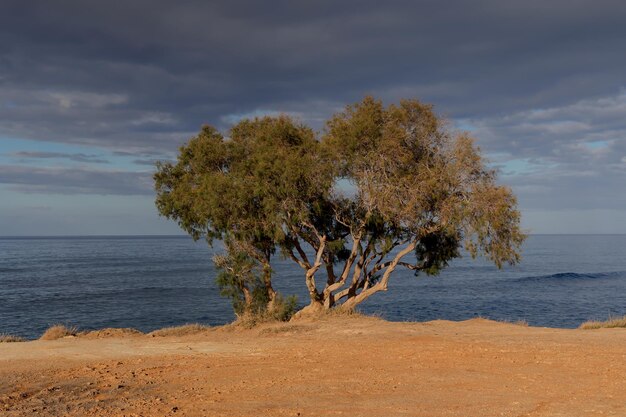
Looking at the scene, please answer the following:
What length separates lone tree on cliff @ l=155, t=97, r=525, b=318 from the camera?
23.1 metres

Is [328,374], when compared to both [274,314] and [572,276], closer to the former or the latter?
[274,314]

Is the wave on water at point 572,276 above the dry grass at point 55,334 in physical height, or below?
below

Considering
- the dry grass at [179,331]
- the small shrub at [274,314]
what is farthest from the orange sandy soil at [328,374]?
the small shrub at [274,314]

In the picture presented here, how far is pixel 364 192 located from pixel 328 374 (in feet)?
37.0

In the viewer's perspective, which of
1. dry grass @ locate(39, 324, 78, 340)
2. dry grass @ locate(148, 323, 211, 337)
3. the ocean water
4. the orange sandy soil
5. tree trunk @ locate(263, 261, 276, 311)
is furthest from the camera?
the ocean water

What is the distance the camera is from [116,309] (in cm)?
4925

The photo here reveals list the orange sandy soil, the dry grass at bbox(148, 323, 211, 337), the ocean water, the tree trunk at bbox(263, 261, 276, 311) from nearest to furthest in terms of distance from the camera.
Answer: the orange sandy soil < the dry grass at bbox(148, 323, 211, 337) < the tree trunk at bbox(263, 261, 276, 311) < the ocean water

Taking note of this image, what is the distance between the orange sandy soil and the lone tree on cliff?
202 inches

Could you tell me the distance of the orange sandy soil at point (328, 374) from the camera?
10742 millimetres

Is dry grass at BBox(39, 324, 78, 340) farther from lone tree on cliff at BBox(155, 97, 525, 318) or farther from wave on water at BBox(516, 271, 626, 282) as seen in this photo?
wave on water at BBox(516, 271, 626, 282)

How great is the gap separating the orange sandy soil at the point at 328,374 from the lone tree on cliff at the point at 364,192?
5.14m

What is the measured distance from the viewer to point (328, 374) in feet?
44.0

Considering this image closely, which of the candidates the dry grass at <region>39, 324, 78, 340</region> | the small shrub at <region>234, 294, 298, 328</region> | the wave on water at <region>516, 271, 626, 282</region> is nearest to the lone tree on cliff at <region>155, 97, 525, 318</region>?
the small shrub at <region>234, 294, 298, 328</region>

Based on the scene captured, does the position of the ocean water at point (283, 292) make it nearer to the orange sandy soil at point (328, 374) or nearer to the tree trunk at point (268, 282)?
the tree trunk at point (268, 282)
